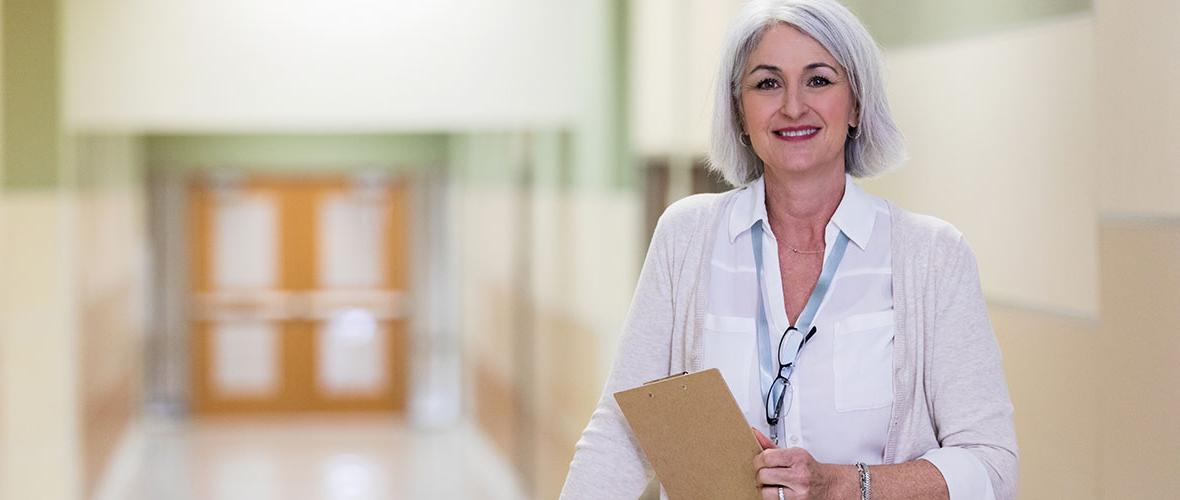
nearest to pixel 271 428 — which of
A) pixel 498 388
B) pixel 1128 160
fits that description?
pixel 498 388

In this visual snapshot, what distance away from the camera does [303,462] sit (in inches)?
639

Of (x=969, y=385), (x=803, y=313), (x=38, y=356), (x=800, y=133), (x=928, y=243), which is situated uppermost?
(x=800, y=133)

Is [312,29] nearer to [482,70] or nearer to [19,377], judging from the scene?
[482,70]

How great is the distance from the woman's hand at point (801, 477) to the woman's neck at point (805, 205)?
1.15 ft

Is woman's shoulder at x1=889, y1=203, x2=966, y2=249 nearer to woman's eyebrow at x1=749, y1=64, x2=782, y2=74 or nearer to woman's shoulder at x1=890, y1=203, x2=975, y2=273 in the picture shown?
woman's shoulder at x1=890, y1=203, x2=975, y2=273

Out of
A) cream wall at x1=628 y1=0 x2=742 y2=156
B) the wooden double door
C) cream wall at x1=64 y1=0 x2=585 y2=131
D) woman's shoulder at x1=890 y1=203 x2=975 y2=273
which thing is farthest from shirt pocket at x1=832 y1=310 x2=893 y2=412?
the wooden double door

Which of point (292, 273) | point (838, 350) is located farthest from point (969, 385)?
point (292, 273)

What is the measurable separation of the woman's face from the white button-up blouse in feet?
0.34

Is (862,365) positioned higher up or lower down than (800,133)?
lower down

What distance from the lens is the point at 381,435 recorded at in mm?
18156

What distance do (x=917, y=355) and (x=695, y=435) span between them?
0.35 metres

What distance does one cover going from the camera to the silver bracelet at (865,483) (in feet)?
7.06

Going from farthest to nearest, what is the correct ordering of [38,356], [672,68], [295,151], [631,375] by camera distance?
1. [295,151]
2. [38,356]
3. [672,68]
4. [631,375]

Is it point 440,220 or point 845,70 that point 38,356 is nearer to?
point 845,70
